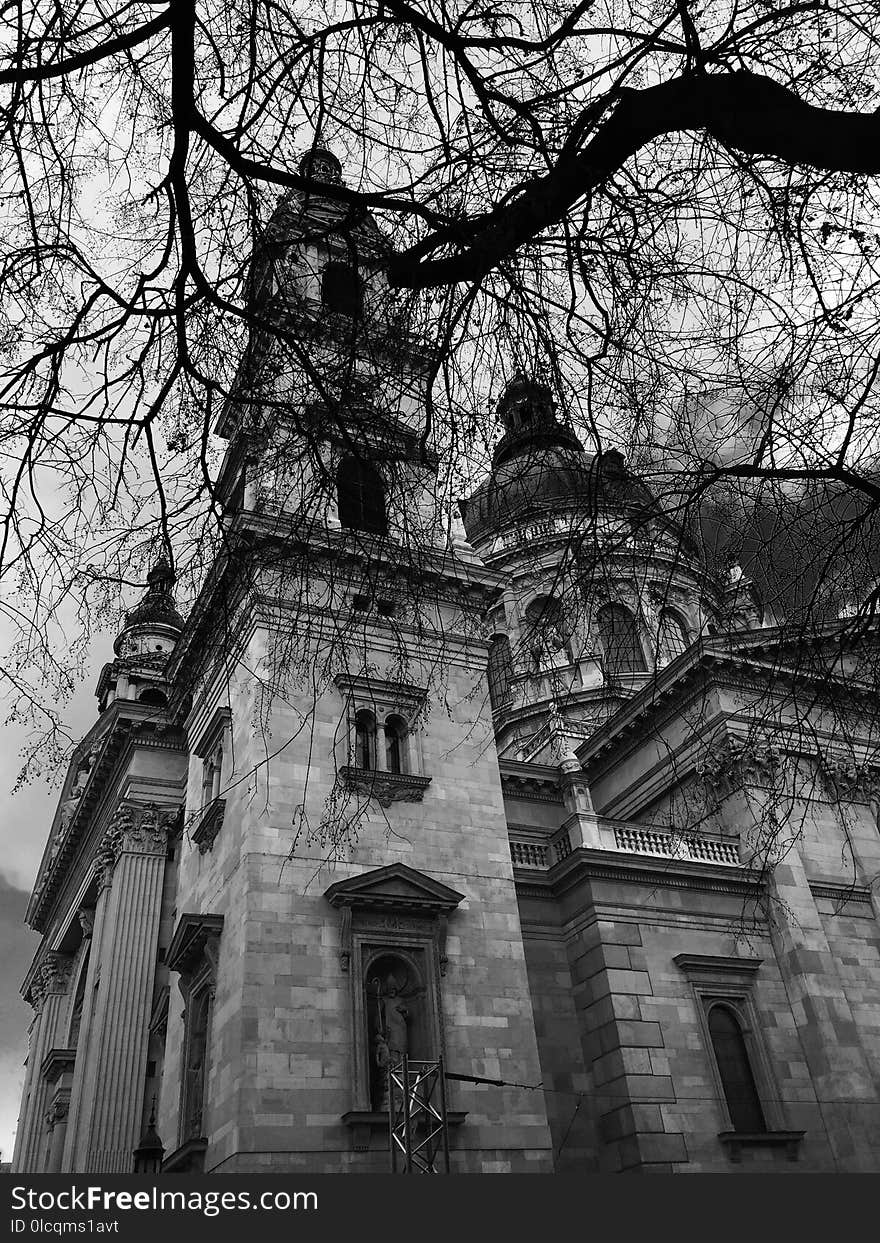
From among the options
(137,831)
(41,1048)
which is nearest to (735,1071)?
(137,831)

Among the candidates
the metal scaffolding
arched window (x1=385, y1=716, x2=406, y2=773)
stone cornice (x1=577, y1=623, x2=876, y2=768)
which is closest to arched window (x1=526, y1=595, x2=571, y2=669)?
the metal scaffolding

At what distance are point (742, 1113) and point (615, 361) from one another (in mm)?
17821

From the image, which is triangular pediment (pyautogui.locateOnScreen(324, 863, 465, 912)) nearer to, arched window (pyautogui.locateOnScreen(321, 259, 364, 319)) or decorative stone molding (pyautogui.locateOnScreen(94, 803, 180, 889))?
arched window (pyautogui.locateOnScreen(321, 259, 364, 319))

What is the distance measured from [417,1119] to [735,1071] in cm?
816

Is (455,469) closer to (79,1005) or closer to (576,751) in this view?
(576,751)

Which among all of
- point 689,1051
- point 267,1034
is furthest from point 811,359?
point 689,1051

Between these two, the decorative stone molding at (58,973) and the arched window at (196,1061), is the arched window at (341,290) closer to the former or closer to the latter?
the arched window at (196,1061)

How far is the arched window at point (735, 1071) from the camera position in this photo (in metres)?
20.1

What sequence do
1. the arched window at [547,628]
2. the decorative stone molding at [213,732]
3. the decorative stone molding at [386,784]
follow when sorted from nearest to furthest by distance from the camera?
the arched window at [547,628], the decorative stone molding at [386,784], the decorative stone molding at [213,732]

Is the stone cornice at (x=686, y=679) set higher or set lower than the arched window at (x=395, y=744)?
higher

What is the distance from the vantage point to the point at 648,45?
6.88m

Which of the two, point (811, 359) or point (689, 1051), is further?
point (689, 1051)

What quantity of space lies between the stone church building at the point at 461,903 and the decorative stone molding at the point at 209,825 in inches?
3.1

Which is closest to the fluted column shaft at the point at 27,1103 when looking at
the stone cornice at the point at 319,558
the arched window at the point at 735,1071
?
the arched window at the point at 735,1071
